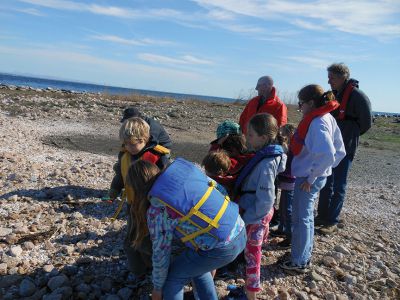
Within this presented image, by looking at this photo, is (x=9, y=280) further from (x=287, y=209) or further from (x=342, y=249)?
(x=342, y=249)

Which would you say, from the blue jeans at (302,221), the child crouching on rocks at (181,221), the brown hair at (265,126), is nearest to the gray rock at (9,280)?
the child crouching on rocks at (181,221)

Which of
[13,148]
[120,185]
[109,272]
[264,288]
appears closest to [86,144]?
[13,148]

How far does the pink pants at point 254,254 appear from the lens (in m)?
3.69

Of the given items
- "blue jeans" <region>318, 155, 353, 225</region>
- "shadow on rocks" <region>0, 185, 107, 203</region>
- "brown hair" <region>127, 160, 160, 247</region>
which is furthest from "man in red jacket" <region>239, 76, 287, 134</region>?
"brown hair" <region>127, 160, 160, 247</region>

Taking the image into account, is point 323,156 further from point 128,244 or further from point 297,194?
point 128,244

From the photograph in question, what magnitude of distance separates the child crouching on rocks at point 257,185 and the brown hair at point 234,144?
235 mm

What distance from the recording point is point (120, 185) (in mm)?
5465

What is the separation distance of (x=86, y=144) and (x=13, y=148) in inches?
75.0

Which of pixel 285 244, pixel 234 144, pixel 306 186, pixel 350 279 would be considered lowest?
pixel 350 279

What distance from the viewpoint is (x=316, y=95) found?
412 cm

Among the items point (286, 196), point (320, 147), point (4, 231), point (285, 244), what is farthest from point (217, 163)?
point (4, 231)

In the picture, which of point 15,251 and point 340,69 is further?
point 340,69

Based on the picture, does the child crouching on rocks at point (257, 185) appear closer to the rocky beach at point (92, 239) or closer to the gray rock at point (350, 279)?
the rocky beach at point (92, 239)

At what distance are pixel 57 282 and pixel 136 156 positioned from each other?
1.54m
